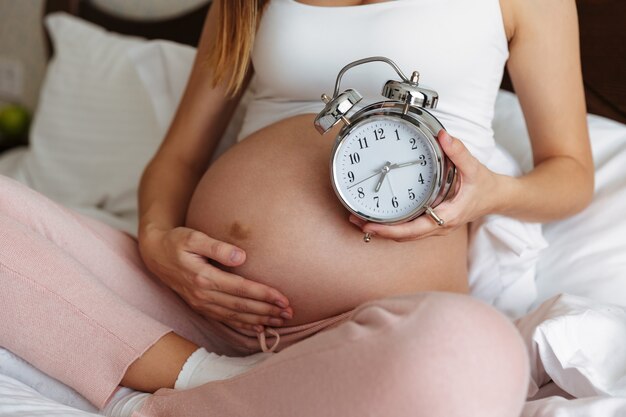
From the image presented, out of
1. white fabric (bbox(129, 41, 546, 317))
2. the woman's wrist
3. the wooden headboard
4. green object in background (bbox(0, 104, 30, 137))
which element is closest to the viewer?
the woman's wrist

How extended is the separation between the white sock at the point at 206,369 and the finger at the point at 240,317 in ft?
0.20

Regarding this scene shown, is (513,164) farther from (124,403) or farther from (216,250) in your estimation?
(124,403)

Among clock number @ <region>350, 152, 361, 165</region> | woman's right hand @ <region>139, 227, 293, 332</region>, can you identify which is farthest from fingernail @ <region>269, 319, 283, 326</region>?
clock number @ <region>350, 152, 361, 165</region>

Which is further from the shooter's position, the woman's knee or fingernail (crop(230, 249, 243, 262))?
fingernail (crop(230, 249, 243, 262))

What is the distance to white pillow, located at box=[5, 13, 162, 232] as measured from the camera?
1688mm

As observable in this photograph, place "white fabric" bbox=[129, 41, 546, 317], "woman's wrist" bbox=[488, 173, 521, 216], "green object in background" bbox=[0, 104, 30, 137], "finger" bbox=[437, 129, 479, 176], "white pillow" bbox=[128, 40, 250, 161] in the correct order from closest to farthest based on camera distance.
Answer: "finger" bbox=[437, 129, 479, 176], "woman's wrist" bbox=[488, 173, 521, 216], "white fabric" bbox=[129, 41, 546, 317], "white pillow" bbox=[128, 40, 250, 161], "green object in background" bbox=[0, 104, 30, 137]

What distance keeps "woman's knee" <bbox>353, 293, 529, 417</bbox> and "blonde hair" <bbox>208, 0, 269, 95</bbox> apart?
59cm

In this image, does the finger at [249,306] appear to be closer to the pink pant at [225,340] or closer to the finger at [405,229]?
the pink pant at [225,340]

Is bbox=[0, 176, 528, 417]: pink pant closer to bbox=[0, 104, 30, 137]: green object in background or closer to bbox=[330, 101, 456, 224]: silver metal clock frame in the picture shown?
bbox=[330, 101, 456, 224]: silver metal clock frame

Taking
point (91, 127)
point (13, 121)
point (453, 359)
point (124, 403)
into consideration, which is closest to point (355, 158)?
point (453, 359)

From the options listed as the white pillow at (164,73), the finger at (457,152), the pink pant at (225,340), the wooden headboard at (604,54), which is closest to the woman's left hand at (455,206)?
the finger at (457,152)

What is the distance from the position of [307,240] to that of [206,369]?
209 mm

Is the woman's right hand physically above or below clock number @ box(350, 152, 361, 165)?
below

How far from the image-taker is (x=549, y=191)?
108 centimetres
